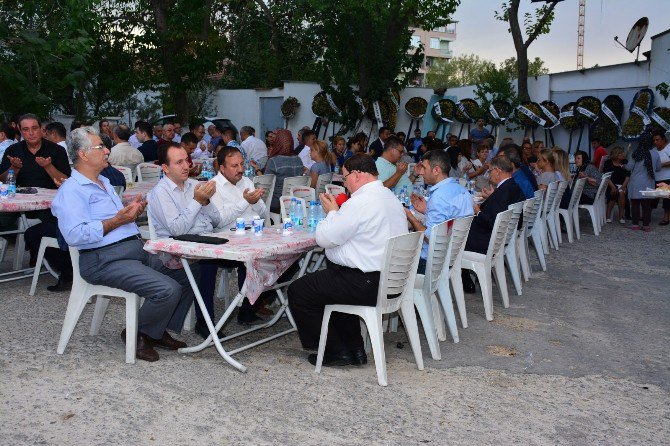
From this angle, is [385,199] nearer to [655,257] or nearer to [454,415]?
[454,415]

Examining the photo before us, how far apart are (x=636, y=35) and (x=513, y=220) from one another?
35.7 feet

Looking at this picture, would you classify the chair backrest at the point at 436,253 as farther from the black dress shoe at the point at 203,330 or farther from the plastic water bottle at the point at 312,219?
the black dress shoe at the point at 203,330

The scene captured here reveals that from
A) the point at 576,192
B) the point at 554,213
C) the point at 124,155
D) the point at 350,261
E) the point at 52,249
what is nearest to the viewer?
the point at 350,261

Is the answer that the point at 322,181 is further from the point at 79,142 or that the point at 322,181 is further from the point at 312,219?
the point at 79,142

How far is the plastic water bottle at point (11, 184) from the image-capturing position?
684 centimetres

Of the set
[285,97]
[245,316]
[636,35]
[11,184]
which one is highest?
[636,35]

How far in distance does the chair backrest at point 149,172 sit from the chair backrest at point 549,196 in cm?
494

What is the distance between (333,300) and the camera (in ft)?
16.3

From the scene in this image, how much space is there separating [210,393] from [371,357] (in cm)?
131

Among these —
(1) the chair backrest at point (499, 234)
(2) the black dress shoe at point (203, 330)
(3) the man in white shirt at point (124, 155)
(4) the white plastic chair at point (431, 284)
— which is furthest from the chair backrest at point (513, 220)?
(3) the man in white shirt at point (124, 155)

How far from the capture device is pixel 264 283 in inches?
200

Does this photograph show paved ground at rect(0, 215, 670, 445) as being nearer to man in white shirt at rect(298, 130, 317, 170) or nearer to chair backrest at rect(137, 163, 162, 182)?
chair backrest at rect(137, 163, 162, 182)

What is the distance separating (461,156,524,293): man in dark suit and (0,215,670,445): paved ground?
28.9 inches

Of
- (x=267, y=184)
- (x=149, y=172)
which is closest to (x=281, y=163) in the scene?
(x=267, y=184)
